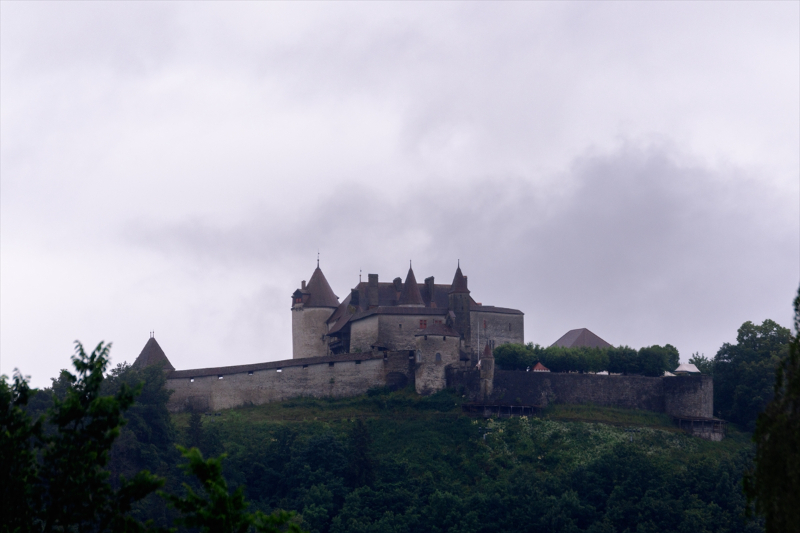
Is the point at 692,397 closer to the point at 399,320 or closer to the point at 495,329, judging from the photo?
the point at 495,329

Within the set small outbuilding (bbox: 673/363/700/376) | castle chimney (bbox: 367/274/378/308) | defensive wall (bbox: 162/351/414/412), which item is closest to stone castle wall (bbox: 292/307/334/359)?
castle chimney (bbox: 367/274/378/308)

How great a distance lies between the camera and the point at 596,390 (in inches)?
2411

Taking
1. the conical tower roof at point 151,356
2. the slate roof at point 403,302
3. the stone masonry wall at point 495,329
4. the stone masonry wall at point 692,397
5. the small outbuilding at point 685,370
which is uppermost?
the slate roof at point 403,302

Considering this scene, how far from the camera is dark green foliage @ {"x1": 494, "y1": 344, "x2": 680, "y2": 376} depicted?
63.3 meters

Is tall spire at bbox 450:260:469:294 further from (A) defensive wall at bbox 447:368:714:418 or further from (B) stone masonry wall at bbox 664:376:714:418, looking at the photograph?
(B) stone masonry wall at bbox 664:376:714:418

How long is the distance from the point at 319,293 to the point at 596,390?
21390 millimetres

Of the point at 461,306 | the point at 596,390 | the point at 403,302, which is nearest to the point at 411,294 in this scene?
the point at 403,302

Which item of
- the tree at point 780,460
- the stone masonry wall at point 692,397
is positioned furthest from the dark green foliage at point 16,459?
the stone masonry wall at point 692,397

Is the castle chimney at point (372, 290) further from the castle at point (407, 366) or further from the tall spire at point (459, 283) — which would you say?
the tall spire at point (459, 283)

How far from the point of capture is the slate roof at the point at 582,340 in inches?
2766

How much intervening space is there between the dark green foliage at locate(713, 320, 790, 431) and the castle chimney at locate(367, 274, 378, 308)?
22.0m

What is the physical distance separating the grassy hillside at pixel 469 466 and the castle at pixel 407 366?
116 cm

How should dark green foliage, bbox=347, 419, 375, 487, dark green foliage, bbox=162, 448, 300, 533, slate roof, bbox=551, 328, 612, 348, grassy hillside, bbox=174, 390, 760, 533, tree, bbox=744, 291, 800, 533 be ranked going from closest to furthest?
dark green foliage, bbox=162, 448, 300, 533 < tree, bbox=744, 291, 800, 533 < grassy hillside, bbox=174, 390, 760, 533 < dark green foliage, bbox=347, 419, 375, 487 < slate roof, bbox=551, 328, 612, 348

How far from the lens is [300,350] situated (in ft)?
235
